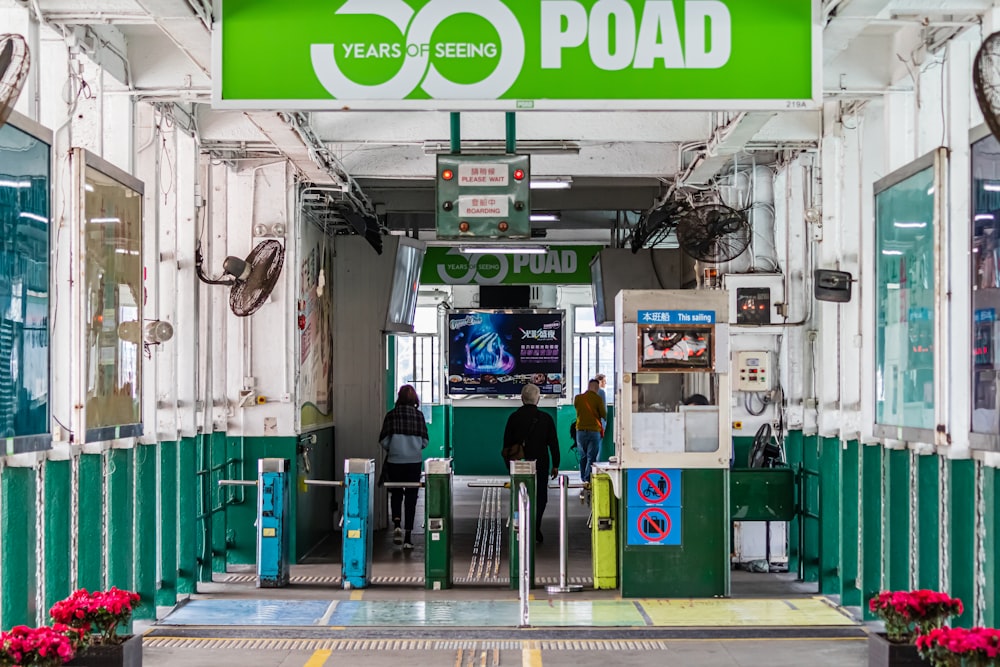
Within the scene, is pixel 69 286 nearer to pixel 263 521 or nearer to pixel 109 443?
pixel 109 443

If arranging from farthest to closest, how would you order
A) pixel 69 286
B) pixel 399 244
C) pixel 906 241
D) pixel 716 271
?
pixel 399 244 → pixel 716 271 → pixel 906 241 → pixel 69 286

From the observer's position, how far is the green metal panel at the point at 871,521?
837 cm

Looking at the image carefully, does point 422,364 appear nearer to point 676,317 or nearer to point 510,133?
point 676,317

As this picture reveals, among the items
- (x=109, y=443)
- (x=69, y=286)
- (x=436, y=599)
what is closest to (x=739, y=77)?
(x=69, y=286)

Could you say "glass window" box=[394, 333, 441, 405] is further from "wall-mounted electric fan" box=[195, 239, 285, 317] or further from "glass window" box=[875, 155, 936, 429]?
"glass window" box=[875, 155, 936, 429]

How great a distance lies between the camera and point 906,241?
7211mm

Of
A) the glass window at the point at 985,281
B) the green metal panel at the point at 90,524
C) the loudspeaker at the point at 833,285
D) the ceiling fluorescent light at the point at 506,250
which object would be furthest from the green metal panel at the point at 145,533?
the ceiling fluorescent light at the point at 506,250

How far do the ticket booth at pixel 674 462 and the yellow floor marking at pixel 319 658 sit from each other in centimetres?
275

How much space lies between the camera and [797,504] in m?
10.0

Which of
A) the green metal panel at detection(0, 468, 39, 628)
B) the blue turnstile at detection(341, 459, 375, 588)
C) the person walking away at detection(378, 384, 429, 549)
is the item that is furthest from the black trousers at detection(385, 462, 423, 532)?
the green metal panel at detection(0, 468, 39, 628)

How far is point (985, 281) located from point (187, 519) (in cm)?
634

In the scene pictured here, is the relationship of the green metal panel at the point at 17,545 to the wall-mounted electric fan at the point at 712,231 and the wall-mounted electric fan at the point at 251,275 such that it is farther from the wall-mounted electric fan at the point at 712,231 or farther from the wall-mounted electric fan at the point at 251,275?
the wall-mounted electric fan at the point at 712,231

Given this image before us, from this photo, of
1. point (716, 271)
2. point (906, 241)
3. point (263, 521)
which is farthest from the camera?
point (716, 271)

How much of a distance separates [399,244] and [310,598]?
18.0 ft
